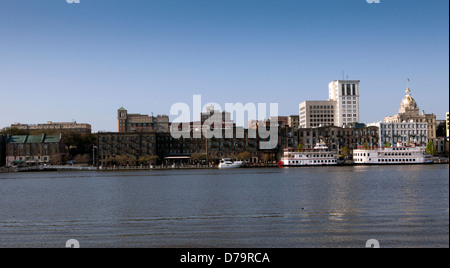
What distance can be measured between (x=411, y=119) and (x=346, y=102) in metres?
23.7

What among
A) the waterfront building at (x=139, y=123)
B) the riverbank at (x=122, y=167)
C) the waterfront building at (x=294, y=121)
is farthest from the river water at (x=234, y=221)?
the waterfront building at (x=294, y=121)

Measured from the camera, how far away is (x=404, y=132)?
112 metres

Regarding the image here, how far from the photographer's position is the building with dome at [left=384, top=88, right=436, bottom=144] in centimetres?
11225

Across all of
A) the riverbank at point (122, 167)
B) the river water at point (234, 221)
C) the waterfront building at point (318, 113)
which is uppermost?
the waterfront building at point (318, 113)

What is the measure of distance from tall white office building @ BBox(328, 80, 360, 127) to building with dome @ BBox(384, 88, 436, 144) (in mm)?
10725

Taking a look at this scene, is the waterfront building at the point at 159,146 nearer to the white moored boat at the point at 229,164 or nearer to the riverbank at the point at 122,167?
the riverbank at the point at 122,167

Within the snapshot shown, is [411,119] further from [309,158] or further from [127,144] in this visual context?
[127,144]

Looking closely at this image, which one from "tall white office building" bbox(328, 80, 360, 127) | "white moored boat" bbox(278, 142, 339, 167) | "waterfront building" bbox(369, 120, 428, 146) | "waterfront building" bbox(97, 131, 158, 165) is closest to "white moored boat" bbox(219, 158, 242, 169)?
"white moored boat" bbox(278, 142, 339, 167)

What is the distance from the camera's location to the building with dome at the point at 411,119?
112250 millimetres

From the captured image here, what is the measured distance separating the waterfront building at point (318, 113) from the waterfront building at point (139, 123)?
1802 inches
